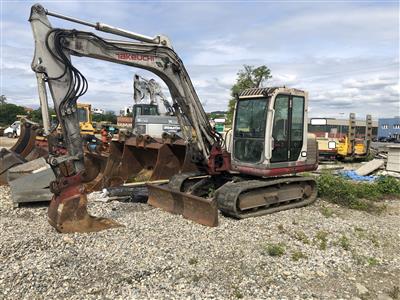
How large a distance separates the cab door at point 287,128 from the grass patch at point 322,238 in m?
1.87

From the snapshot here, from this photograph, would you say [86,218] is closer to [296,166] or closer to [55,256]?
[55,256]

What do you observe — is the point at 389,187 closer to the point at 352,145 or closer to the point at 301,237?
the point at 301,237

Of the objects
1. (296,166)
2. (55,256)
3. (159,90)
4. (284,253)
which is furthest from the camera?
(159,90)

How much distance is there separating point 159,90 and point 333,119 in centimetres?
1164

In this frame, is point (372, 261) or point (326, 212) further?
point (326, 212)

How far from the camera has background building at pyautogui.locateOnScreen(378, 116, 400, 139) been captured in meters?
57.3

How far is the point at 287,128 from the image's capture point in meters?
8.19

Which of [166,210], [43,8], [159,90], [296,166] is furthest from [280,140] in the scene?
[159,90]

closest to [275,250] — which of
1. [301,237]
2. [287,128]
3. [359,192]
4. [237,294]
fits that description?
[301,237]

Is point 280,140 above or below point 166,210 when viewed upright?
above

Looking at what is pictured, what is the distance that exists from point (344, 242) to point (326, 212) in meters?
2.05

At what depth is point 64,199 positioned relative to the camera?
610 centimetres

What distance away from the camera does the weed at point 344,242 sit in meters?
6.04

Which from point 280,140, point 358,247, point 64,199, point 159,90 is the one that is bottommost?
point 358,247
